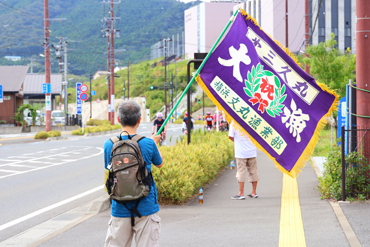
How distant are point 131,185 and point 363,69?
17.3 feet

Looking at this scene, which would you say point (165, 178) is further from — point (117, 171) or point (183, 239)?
point (117, 171)

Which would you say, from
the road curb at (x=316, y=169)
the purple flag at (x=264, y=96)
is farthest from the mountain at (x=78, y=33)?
the purple flag at (x=264, y=96)

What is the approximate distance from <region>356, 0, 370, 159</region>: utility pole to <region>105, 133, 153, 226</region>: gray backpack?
4.84m

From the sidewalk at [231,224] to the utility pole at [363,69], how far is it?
1232 mm

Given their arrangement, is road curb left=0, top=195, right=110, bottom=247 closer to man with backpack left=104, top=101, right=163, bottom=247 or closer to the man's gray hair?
man with backpack left=104, top=101, right=163, bottom=247

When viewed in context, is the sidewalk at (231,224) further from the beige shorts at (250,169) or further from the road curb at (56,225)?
the beige shorts at (250,169)

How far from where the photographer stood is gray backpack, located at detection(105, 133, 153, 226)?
3455mm

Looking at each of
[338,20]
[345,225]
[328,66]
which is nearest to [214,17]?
[338,20]

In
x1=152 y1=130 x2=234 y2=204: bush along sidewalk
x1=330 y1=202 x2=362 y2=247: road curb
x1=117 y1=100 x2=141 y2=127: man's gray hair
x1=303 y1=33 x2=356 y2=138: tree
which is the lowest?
x1=330 y1=202 x2=362 y2=247: road curb

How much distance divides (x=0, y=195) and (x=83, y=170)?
4.16 metres

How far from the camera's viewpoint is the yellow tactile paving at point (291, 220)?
5256 mm

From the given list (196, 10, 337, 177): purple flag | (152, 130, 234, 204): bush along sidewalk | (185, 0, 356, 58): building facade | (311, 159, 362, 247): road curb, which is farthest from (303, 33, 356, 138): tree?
(185, 0, 356, 58): building facade

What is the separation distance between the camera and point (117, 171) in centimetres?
347

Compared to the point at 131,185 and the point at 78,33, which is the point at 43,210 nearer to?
the point at 131,185
